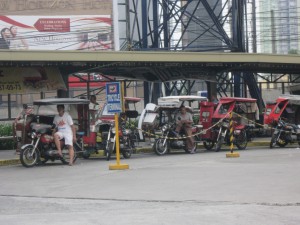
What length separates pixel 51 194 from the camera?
10938 millimetres

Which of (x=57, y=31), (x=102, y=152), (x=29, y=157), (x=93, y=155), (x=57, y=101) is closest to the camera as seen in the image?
(x=29, y=157)

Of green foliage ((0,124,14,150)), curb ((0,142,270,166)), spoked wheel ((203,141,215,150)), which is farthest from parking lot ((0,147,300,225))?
green foliage ((0,124,14,150))

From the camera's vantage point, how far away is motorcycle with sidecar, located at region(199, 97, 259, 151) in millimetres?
20547

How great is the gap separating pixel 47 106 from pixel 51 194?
6.43 metres

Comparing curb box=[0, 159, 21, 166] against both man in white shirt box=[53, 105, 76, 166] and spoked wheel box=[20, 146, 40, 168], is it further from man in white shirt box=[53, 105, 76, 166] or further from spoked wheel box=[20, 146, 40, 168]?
man in white shirt box=[53, 105, 76, 166]

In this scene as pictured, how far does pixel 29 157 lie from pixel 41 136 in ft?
2.27

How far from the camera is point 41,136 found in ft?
53.1

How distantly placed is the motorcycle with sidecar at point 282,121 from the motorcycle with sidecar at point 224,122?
31.8 inches

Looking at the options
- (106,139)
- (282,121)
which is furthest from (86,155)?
(282,121)

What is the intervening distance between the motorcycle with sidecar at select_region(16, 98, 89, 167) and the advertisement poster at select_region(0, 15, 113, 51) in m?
33.4

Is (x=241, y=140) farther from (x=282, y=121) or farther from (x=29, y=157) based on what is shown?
(x=29, y=157)

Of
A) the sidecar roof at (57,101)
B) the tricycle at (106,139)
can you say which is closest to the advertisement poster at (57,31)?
the tricycle at (106,139)

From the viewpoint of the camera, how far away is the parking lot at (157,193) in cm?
832

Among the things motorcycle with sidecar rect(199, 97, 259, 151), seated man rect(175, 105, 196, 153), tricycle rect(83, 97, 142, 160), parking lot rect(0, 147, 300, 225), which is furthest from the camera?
motorcycle with sidecar rect(199, 97, 259, 151)
